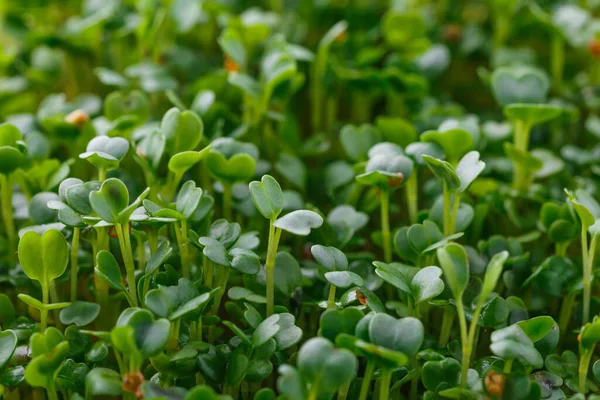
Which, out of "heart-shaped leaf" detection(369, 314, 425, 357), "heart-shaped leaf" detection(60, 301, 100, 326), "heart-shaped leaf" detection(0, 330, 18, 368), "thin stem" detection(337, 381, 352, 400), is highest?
"heart-shaped leaf" detection(369, 314, 425, 357)

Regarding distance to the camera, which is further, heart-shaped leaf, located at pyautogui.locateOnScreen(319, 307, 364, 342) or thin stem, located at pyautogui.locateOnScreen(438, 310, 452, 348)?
thin stem, located at pyautogui.locateOnScreen(438, 310, 452, 348)

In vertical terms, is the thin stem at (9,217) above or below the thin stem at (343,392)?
above

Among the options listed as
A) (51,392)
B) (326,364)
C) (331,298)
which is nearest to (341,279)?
(331,298)

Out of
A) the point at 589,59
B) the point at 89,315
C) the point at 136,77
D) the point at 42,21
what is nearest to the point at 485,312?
the point at 89,315

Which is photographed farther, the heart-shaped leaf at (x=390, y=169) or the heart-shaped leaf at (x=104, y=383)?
the heart-shaped leaf at (x=390, y=169)

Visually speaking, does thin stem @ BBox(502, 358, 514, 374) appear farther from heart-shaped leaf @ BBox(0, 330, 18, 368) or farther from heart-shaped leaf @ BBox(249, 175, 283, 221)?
heart-shaped leaf @ BBox(0, 330, 18, 368)

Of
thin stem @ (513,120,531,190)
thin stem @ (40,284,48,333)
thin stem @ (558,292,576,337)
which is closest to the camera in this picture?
thin stem @ (40,284,48,333)

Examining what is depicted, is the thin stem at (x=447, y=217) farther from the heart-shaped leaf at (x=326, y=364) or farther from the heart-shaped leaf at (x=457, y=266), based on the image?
the heart-shaped leaf at (x=326, y=364)

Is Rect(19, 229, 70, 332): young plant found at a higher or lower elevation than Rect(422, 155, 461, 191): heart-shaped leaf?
lower

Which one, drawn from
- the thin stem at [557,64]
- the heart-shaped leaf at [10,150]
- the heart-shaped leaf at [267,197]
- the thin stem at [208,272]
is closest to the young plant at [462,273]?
the heart-shaped leaf at [267,197]

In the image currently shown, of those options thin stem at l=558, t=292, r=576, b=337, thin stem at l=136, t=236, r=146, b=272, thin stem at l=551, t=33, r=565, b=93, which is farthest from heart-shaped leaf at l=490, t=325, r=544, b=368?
thin stem at l=551, t=33, r=565, b=93
